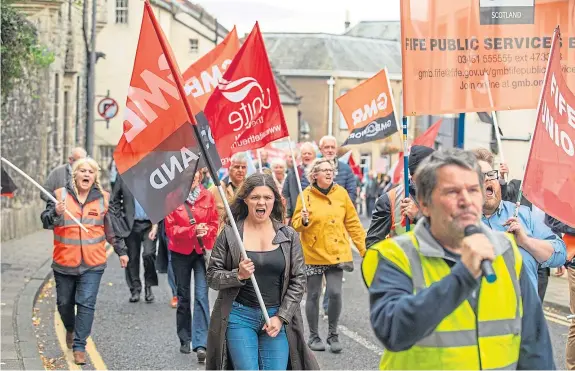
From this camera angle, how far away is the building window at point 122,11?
168 feet

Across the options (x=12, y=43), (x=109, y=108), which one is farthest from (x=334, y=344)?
(x=109, y=108)

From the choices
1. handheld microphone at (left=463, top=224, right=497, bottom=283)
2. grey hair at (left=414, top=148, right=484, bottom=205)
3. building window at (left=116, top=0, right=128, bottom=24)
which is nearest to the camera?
handheld microphone at (left=463, top=224, right=497, bottom=283)

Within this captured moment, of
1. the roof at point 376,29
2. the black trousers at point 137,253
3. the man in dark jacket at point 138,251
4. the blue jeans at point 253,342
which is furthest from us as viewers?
the roof at point 376,29

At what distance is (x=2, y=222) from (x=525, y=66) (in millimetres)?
14761

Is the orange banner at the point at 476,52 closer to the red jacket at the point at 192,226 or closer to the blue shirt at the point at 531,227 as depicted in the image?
the blue shirt at the point at 531,227

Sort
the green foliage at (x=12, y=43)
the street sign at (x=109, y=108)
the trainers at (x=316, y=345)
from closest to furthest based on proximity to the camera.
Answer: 1. the trainers at (x=316, y=345)
2. the green foliage at (x=12, y=43)
3. the street sign at (x=109, y=108)

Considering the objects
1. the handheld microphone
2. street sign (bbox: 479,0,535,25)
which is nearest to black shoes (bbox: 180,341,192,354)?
street sign (bbox: 479,0,535,25)

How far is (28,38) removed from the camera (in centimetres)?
1727

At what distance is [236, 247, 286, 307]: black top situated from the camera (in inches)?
271

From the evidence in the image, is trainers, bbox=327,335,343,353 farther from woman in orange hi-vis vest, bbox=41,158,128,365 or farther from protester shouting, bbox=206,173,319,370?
protester shouting, bbox=206,173,319,370

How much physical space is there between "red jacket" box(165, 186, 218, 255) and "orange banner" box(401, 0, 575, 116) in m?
3.09

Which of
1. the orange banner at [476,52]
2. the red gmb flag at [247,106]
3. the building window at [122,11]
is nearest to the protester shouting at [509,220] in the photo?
the orange banner at [476,52]

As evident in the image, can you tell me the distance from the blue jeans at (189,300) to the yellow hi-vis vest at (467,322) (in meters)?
6.21

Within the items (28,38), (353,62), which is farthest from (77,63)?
(353,62)
